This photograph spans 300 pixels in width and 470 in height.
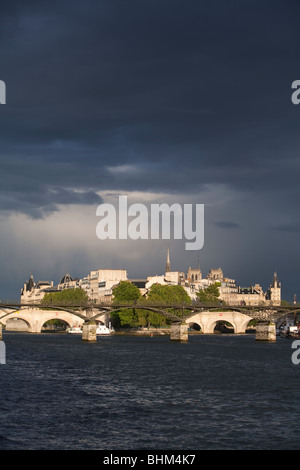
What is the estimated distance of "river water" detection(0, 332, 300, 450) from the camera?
1342 inches

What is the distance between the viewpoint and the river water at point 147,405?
3409 centimetres

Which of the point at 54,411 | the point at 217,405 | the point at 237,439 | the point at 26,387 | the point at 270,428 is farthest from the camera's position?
the point at 26,387

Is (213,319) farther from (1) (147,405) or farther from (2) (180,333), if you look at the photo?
(1) (147,405)

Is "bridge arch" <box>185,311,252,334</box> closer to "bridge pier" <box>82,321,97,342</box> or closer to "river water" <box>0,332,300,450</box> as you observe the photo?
"bridge pier" <box>82,321,97,342</box>

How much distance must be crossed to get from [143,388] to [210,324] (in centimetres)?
13696

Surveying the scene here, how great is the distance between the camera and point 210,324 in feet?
627

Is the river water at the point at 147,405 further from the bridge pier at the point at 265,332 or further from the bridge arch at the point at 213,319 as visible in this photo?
the bridge arch at the point at 213,319

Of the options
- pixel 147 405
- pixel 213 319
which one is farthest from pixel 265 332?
pixel 147 405

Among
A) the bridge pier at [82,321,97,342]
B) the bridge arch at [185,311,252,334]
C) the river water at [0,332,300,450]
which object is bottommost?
the river water at [0,332,300,450]

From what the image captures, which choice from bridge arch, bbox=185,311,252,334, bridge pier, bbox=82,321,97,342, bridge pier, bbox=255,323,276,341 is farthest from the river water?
bridge arch, bbox=185,311,252,334

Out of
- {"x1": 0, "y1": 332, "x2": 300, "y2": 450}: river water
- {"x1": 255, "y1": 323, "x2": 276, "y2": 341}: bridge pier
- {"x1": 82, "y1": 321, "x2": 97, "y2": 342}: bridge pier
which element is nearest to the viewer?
{"x1": 0, "y1": 332, "x2": 300, "y2": 450}: river water

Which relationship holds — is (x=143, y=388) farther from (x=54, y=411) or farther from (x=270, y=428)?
(x=270, y=428)

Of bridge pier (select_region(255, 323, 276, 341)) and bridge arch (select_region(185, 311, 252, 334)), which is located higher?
bridge arch (select_region(185, 311, 252, 334))
